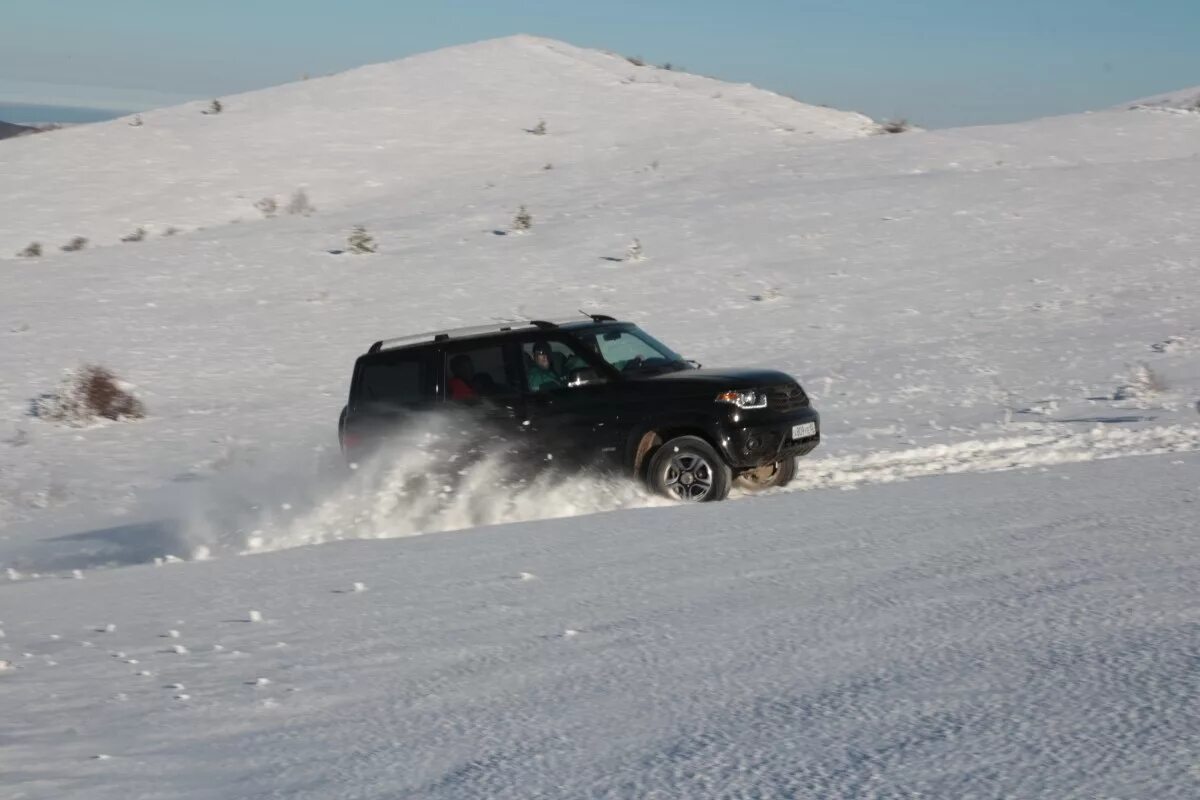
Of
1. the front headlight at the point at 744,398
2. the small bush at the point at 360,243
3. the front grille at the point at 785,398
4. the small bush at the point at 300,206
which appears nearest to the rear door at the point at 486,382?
the front headlight at the point at 744,398

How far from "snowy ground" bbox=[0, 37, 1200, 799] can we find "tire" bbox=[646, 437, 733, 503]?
11.7 inches

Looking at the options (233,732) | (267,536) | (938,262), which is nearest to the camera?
(233,732)

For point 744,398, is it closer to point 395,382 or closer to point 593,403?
point 593,403

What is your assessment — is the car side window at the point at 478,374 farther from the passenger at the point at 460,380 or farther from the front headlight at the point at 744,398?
the front headlight at the point at 744,398

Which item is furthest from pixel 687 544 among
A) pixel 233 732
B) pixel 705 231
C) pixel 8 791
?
pixel 705 231

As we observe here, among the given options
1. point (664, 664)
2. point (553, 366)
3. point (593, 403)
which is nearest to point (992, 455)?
point (593, 403)

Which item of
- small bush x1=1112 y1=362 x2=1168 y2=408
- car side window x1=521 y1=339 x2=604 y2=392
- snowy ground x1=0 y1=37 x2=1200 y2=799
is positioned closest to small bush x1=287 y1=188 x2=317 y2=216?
snowy ground x1=0 y1=37 x2=1200 y2=799

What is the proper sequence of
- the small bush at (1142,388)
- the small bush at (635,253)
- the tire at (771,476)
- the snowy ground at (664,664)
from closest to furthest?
the snowy ground at (664,664), the tire at (771,476), the small bush at (1142,388), the small bush at (635,253)

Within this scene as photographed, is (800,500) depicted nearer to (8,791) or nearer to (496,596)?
(496,596)

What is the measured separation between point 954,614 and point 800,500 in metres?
3.87

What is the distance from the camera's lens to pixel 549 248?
25.2 metres

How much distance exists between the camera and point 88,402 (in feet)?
58.1

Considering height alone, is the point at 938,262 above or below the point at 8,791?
above

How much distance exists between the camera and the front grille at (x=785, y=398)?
11023 millimetres
